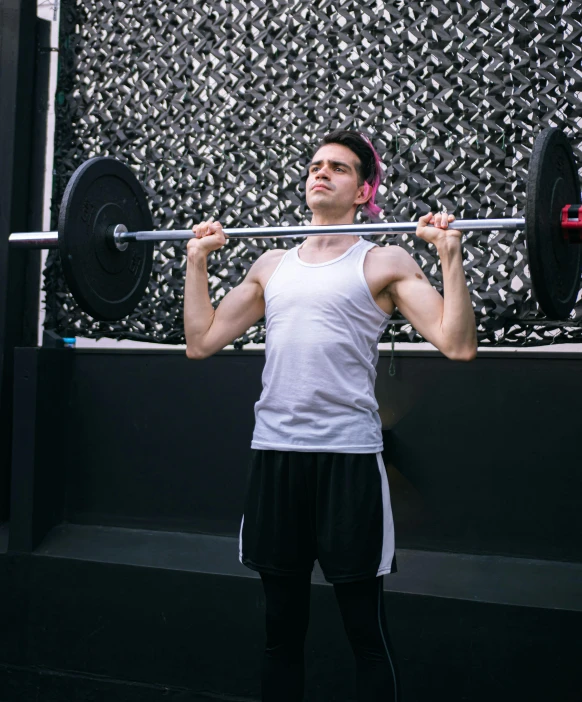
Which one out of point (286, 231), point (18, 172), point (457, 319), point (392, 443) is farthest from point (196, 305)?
point (18, 172)

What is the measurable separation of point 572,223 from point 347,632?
1025 millimetres

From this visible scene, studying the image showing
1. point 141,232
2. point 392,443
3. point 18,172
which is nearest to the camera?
point 141,232

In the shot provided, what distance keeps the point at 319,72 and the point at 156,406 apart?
1229 mm

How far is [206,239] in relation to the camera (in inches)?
79.2

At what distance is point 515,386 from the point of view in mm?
2270

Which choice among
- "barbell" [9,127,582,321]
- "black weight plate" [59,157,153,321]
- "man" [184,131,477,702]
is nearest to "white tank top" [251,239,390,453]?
"man" [184,131,477,702]

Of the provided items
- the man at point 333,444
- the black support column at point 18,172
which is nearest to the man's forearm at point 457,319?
the man at point 333,444

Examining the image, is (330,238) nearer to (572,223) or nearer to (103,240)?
(572,223)

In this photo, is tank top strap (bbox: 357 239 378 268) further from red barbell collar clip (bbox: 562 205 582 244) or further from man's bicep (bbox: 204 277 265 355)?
red barbell collar clip (bbox: 562 205 582 244)

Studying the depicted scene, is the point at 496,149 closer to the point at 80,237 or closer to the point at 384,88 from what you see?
the point at 384,88

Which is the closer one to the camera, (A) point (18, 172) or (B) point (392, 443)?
(B) point (392, 443)

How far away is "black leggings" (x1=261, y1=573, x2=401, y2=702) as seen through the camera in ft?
5.34

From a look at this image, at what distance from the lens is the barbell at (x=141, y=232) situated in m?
1.69

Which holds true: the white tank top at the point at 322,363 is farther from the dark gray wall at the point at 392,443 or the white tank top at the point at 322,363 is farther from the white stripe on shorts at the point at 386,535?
the dark gray wall at the point at 392,443
